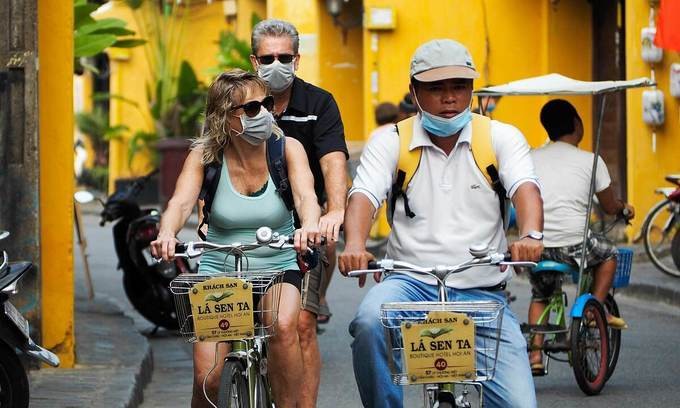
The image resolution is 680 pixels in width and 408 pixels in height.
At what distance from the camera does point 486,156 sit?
6.02 metres

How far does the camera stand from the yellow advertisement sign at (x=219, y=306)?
594 centimetres

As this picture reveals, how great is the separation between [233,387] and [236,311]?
0.99ft

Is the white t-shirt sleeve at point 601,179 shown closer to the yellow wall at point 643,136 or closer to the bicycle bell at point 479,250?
the bicycle bell at point 479,250

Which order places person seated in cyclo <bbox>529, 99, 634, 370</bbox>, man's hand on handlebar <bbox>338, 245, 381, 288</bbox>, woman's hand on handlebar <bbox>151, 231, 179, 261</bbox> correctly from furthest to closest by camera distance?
person seated in cyclo <bbox>529, 99, 634, 370</bbox>
woman's hand on handlebar <bbox>151, 231, 179, 261</bbox>
man's hand on handlebar <bbox>338, 245, 381, 288</bbox>

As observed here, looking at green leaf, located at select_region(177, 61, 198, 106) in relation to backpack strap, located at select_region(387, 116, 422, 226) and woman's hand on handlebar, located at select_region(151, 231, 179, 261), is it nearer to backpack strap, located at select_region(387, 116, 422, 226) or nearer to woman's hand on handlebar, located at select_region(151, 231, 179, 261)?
woman's hand on handlebar, located at select_region(151, 231, 179, 261)

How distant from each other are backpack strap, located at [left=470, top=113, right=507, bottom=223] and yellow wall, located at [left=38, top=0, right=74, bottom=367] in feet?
14.0

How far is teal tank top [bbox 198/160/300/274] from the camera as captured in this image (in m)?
6.52

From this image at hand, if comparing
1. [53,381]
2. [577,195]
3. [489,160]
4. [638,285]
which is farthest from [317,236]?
[638,285]

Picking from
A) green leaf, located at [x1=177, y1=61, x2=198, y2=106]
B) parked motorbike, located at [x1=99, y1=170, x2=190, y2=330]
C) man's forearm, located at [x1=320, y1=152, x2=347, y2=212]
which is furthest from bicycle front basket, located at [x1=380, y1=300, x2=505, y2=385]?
green leaf, located at [x1=177, y1=61, x2=198, y2=106]

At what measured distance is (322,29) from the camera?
25.1m

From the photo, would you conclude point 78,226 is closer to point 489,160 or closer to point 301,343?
point 301,343

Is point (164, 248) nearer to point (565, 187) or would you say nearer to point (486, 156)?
point (486, 156)

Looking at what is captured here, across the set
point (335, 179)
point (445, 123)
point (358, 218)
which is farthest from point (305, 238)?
point (335, 179)

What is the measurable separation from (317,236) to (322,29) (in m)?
19.1
